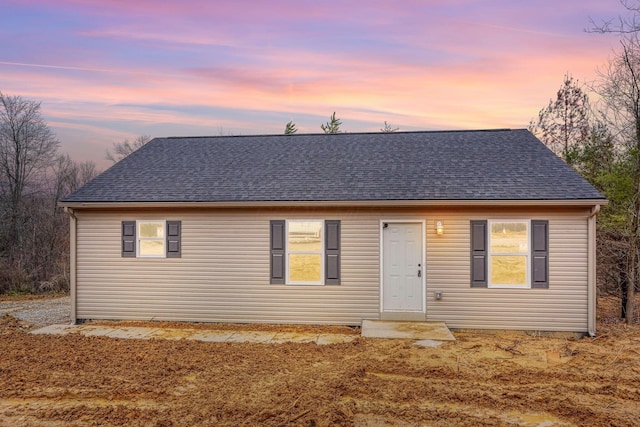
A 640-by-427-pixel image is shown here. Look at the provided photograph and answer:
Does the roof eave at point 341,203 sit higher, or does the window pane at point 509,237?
the roof eave at point 341,203

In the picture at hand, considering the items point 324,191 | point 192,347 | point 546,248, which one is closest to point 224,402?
point 192,347

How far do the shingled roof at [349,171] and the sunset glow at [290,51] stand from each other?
9.02 feet

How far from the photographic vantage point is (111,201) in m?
8.85

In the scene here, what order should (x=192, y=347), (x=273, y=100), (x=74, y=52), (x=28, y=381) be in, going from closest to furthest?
(x=28, y=381)
(x=192, y=347)
(x=74, y=52)
(x=273, y=100)

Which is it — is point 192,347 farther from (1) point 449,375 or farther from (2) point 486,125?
(2) point 486,125

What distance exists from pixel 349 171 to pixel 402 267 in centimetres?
263

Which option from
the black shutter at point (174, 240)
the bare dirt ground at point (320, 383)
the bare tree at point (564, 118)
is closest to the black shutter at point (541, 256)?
the bare dirt ground at point (320, 383)

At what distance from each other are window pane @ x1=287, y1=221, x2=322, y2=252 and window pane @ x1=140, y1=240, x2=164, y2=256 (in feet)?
9.49

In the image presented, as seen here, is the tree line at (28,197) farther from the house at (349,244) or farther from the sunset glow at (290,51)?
the house at (349,244)

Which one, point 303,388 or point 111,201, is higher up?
point 111,201

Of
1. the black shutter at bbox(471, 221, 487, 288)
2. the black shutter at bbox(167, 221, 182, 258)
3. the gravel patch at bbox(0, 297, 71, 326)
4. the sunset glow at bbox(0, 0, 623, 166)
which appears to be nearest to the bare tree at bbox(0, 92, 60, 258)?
the sunset glow at bbox(0, 0, 623, 166)

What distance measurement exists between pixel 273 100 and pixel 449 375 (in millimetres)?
12911

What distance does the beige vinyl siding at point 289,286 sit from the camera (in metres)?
8.02

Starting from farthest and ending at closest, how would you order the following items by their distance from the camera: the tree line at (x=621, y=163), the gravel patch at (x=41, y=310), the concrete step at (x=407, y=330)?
the gravel patch at (x=41, y=310) < the tree line at (x=621, y=163) < the concrete step at (x=407, y=330)
